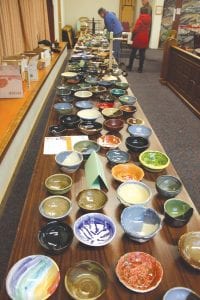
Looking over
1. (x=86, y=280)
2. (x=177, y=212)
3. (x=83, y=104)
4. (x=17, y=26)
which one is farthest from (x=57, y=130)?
(x=17, y=26)

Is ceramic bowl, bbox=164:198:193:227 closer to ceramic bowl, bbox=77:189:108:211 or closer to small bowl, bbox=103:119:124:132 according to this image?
ceramic bowl, bbox=77:189:108:211

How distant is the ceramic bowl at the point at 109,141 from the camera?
1.58 meters

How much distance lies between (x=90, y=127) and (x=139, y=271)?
1.08m

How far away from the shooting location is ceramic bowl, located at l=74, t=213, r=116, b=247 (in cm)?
96

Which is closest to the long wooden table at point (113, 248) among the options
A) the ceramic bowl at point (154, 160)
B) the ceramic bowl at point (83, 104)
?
the ceramic bowl at point (154, 160)

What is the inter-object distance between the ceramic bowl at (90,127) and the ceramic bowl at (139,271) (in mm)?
949

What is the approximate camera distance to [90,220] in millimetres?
1040

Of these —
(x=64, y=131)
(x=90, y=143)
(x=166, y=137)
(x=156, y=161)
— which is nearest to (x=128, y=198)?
(x=156, y=161)

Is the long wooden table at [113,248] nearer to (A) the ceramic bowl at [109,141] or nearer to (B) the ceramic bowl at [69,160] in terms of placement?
(B) the ceramic bowl at [69,160]

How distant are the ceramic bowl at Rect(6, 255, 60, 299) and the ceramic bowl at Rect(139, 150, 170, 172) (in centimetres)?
70

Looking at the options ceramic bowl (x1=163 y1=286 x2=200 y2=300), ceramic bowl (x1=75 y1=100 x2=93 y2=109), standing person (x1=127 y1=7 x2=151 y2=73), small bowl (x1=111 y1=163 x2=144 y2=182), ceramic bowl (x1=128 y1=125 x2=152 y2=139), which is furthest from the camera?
standing person (x1=127 y1=7 x2=151 y2=73)

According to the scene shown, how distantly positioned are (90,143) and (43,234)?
725 mm

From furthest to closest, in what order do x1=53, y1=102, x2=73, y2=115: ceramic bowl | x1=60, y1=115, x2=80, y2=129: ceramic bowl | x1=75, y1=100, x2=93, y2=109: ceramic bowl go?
x1=75, y1=100, x2=93, y2=109: ceramic bowl, x1=53, y1=102, x2=73, y2=115: ceramic bowl, x1=60, y1=115, x2=80, y2=129: ceramic bowl

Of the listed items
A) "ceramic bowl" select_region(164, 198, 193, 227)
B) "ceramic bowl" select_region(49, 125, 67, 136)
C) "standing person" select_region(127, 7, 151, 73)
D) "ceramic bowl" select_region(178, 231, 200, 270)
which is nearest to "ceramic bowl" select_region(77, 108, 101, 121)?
"ceramic bowl" select_region(49, 125, 67, 136)
